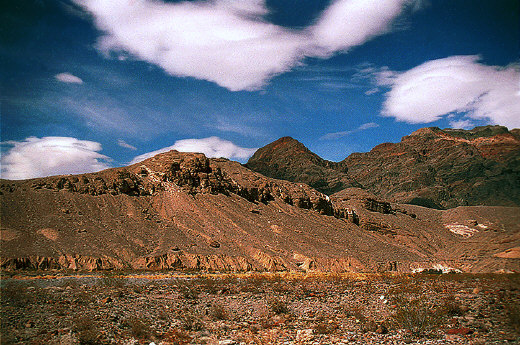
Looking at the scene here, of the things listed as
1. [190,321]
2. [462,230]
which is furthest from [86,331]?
[462,230]

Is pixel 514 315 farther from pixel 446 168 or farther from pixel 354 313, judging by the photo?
pixel 446 168

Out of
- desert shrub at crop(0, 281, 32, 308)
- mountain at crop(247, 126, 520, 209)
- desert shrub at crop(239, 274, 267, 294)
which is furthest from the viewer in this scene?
mountain at crop(247, 126, 520, 209)

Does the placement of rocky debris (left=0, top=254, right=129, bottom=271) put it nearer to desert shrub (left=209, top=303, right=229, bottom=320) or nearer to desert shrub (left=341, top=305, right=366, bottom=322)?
desert shrub (left=209, top=303, right=229, bottom=320)

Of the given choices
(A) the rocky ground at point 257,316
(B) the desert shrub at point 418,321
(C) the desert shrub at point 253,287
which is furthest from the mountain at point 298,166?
(B) the desert shrub at point 418,321

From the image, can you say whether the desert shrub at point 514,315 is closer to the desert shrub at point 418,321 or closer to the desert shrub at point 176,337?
the desert shrub at point 418,321

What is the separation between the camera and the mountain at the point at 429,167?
10994 cm

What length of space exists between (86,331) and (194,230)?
2649cm

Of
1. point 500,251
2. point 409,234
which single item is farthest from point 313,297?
point 409,234

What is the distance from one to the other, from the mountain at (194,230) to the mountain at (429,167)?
6577cm

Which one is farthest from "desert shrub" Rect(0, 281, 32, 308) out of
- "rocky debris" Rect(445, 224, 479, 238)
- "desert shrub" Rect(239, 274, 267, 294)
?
"rocky debris" Rect(445, 224, 479, 238)

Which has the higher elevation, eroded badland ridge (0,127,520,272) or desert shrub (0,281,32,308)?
eroded badland ridge (0,127,520,272)

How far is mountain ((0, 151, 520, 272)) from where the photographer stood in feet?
92.7

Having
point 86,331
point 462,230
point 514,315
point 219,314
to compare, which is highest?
point 462,230

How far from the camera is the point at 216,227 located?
3744cm
